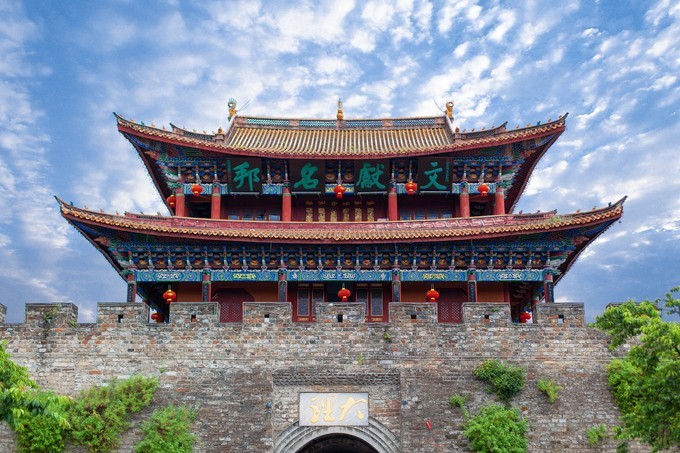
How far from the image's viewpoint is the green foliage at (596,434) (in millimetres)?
14523

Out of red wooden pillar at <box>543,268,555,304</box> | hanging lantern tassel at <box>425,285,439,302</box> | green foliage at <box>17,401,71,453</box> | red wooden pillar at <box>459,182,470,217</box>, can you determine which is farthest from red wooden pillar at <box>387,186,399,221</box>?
green foliage at <box>17,401,71,453</box>

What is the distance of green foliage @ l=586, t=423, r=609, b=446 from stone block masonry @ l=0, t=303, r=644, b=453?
12 centimetres

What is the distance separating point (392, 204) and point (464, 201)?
85.0 inches

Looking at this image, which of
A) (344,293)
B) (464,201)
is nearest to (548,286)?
(464,201)

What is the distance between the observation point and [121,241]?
20344 millimetres

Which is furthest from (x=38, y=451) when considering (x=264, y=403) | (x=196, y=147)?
(x=196, y=147)

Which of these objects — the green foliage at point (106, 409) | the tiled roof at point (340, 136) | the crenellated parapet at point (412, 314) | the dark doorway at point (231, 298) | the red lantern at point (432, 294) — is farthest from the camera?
the tiled roof at point (340, 136)

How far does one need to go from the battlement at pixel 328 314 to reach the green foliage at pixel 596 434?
2147 millimetres

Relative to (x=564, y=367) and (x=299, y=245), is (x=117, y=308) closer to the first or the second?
(x=299, y=245)

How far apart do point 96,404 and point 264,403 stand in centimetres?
333

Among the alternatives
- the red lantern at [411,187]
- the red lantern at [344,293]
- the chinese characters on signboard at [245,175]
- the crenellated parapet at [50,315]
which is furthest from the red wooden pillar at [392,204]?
the crenellated parapet at [50,315]

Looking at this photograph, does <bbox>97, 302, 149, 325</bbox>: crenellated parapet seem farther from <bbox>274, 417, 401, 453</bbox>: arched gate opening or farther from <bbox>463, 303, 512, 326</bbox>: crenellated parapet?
<bbox>463, 303, 512, 326</bbox>: crenellated parapet

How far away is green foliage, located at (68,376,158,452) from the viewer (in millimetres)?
14484

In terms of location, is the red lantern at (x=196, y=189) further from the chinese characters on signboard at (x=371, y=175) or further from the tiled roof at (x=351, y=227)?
the chinese characters on signboard at (x=371, y=175)
